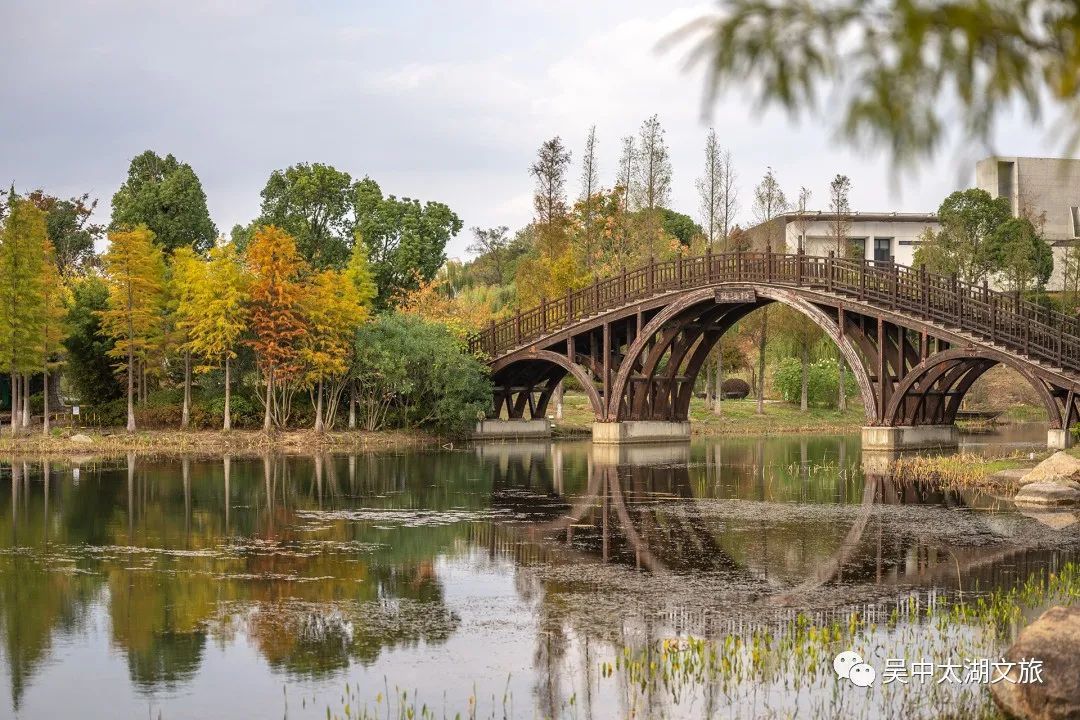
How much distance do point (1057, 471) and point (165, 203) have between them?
139 ft

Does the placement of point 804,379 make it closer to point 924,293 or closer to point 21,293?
point 924,293

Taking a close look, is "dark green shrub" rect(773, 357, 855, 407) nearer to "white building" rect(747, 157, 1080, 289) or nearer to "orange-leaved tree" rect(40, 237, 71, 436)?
"white building" rect(747, 157, 1080, 289)

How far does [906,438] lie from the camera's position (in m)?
40.2

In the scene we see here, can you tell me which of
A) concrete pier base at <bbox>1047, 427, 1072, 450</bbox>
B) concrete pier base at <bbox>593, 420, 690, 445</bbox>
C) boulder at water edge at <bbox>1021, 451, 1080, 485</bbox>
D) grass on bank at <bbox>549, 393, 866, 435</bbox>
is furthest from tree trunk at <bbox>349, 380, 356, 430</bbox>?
boulder at water edge at <bbox>1021, 451, 1080, 485</bbox>

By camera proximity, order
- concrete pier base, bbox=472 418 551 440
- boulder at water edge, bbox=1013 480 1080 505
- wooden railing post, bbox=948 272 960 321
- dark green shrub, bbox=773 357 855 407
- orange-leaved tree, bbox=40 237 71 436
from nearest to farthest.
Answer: boulder at water edge, bbox=1013 480 1080 505 → wooden railing post, bbox=948 272 960 321 → orange-leaved tree, bbox=40 237 71 436 → concrete pier base, bbox=472 418 551 440 → dark green shrub, bbox=773 357 855 407

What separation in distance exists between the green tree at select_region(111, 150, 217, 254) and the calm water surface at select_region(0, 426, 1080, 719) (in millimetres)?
27453

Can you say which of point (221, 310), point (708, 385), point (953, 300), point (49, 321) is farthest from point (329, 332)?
point (708, 385)

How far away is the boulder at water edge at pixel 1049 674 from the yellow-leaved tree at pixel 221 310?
37.7 m

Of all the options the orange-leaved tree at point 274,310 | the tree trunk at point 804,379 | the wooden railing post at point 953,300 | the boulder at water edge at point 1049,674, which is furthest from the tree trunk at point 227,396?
the boulder at water edge at point 1049,674

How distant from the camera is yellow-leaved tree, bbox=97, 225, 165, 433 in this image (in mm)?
45062

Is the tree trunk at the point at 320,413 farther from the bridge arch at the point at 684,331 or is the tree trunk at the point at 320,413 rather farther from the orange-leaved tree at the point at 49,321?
the bridge arch at the point at 684,331

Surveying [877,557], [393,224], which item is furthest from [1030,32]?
[393,224]

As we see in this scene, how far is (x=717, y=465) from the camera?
3753 centimetres

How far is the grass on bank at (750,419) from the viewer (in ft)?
190
